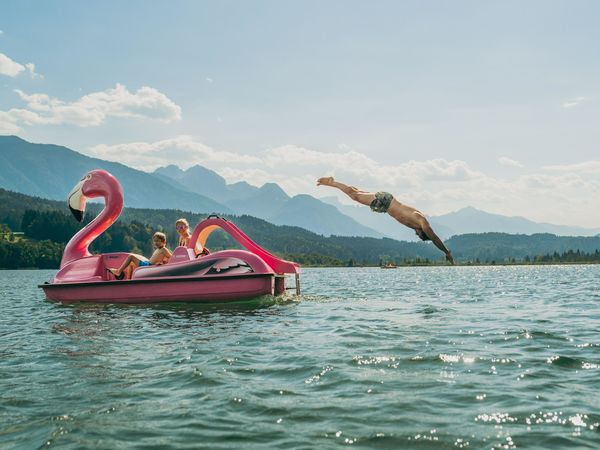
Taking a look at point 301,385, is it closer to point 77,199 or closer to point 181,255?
point 181,255

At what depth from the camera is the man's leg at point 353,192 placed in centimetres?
741

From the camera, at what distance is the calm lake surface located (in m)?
5.61

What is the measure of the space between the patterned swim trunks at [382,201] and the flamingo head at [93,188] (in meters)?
17.5

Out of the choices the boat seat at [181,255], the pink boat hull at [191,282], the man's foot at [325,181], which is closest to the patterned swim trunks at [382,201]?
the man's foot at [325,181]

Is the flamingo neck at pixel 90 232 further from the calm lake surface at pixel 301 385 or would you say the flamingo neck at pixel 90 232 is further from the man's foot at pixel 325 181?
the man's foot at pixel 325 181

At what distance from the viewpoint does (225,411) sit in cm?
643

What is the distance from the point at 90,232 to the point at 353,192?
16.8 m

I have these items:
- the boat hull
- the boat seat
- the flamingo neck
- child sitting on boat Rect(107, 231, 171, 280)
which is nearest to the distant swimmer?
the boat hull

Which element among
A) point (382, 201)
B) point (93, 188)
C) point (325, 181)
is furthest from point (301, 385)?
point (93, 188)

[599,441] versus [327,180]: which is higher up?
[327,180]

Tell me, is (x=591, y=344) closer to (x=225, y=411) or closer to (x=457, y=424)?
(x=457, y=424)

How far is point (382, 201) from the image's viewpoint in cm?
699

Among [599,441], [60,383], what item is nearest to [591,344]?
[599,441]

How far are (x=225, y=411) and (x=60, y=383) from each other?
2.82m
